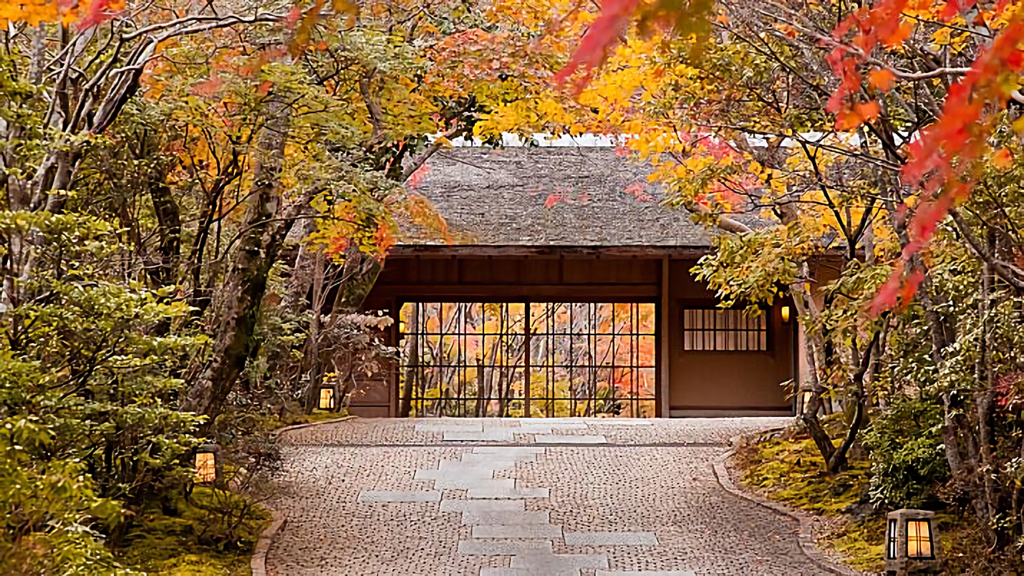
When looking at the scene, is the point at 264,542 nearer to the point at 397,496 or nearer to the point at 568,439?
the point at 397,496

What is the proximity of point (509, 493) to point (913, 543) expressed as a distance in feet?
10.3

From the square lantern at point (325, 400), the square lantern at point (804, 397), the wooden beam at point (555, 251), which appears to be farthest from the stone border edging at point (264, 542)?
the wooden beam at point (555, 251)

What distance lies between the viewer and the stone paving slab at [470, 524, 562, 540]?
652 cm

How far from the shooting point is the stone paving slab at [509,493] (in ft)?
25.0

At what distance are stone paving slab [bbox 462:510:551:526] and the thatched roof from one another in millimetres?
5311

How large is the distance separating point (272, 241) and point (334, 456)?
3514 millimetres

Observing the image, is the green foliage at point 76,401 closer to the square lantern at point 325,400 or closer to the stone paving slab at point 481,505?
the stone paving slab at point 481,505

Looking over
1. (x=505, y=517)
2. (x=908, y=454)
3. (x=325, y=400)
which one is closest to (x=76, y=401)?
→ (x=505, y=517)

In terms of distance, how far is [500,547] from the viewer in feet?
20.5

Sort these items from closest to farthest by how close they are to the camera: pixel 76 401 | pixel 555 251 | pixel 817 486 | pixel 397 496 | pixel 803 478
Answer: pixel 76 401 < pixel 817 486 < pixel 397 496 < pixel 803 478 < pixel 555 251

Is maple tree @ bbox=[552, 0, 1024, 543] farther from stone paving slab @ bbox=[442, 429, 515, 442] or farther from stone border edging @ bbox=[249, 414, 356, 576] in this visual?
stone paving slab @ bbox=[442, 429, 515, 442]

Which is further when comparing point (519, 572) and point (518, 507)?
point (518, 507)

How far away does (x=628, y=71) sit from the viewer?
7.16m

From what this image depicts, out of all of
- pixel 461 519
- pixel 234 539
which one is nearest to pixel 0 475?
pixel 234 539
